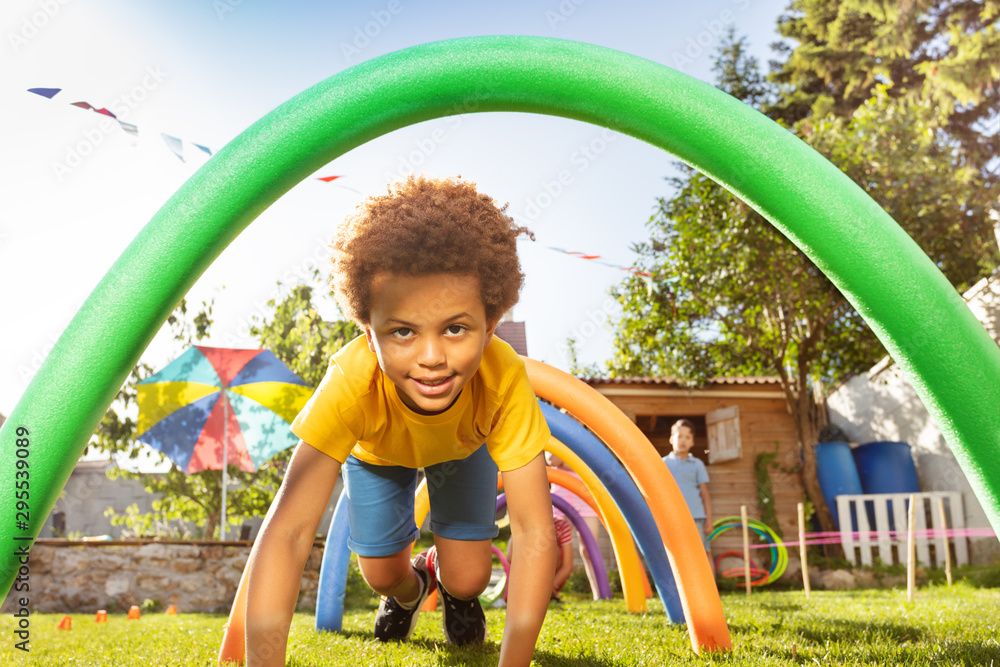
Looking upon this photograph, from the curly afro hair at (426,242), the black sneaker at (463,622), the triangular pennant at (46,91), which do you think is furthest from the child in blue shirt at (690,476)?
the triangular pennant at (46,91)

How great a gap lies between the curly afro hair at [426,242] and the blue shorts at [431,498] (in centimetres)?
102

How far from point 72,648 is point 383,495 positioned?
3079 mm

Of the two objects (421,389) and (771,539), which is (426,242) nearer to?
(421,389)

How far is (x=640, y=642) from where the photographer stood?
391 cm

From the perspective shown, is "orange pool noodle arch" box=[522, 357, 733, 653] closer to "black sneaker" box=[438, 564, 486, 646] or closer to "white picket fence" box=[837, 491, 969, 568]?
"black sneaker" box=[438, 564, 486, 646]

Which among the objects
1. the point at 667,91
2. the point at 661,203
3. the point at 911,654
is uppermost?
the point at 661,203

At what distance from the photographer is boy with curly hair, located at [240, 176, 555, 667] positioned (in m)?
2.14

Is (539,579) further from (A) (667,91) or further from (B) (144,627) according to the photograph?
(B) (144,627)

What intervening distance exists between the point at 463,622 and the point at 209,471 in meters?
11.3

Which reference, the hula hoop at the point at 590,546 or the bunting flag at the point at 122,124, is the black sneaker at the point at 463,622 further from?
the hula hoop at the point at 590,546

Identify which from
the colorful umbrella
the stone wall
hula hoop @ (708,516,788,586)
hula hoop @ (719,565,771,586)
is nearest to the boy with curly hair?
the stone wall

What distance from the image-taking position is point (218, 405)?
11250mm

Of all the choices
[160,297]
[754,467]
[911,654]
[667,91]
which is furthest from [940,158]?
[160,297]

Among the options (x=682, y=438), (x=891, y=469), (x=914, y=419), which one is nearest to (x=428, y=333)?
(x=682, y=438)
